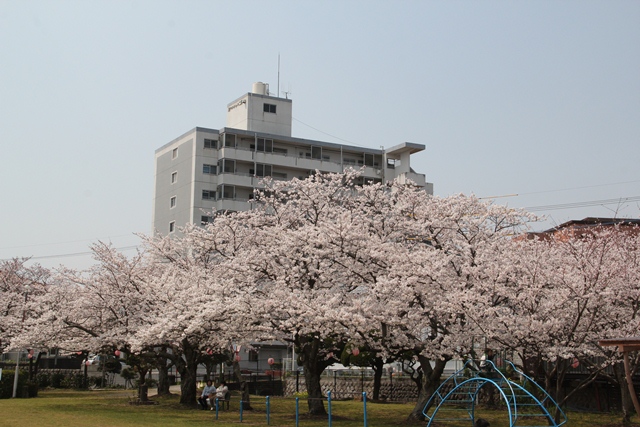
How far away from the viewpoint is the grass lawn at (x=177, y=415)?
76.2ft

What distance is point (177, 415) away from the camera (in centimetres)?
2653

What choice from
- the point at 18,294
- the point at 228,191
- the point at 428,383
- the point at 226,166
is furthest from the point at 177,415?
the point at 226,166

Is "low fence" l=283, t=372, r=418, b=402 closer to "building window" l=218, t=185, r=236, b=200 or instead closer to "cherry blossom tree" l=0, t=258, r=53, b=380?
"cherry blossom tree" l=0, t=258, r=53, b=380

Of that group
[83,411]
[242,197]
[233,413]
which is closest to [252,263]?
[233,413]

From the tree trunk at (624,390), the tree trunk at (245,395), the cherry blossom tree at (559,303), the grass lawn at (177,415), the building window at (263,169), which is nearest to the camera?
Result: the cherry blossom tree at (559,303)

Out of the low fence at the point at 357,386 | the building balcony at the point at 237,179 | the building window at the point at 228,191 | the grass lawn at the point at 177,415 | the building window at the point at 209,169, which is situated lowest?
the grass lawn at the point at 177,415

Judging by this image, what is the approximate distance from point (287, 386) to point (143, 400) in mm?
11402

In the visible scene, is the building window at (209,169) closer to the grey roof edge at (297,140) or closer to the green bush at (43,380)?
the grey roof edge at (297,140)

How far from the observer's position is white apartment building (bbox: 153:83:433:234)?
6512cm

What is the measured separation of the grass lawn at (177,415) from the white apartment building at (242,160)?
3323 centimetres

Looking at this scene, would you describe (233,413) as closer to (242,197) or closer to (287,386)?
(287,386)

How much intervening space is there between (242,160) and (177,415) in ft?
137

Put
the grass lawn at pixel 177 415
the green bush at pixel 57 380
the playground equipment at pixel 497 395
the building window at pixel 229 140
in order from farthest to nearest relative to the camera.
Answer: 1. the building window at pixel 229 140
2. the green bush at pixel 57 380
3. the grass lawn at pixel 177 415
4. the playground equipment at pixel 497 395

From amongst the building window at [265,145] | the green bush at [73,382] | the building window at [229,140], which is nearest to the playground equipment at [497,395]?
the green bush at [73,382]
